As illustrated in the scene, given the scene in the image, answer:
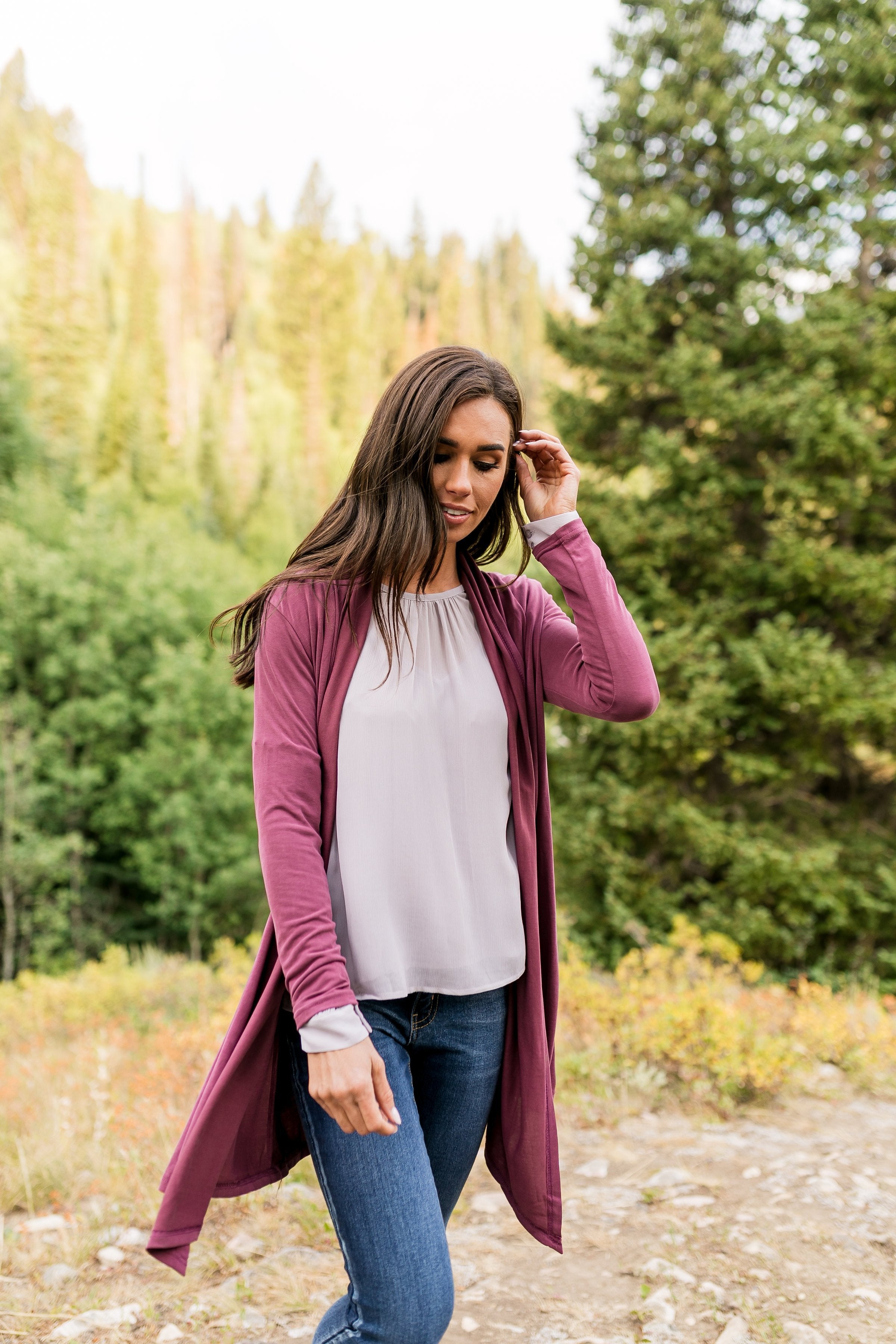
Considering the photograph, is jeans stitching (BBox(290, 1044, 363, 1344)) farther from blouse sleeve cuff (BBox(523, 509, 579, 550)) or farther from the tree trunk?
the tree trunk

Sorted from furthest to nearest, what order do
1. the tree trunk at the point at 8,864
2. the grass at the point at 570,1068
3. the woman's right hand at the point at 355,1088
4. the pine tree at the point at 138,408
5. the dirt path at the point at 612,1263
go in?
the pine tree at the point at 138,408 → the tree trunk at the point at 8,864 → the grass at the point at 570,1068 → the dirt path at the point at 612,1263 → the woman's right hand at the point at 355,1088

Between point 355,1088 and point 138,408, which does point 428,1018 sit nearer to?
point 355,1088

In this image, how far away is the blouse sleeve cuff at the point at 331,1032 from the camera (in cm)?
136

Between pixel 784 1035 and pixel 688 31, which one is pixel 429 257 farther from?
pixel 784 1035

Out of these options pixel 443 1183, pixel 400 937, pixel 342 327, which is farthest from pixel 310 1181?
pixel 342 327

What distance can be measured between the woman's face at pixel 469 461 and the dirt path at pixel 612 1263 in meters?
2.13

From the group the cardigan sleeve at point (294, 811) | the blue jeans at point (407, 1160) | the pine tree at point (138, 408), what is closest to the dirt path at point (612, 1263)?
the blue jeans at point (407, 1160)

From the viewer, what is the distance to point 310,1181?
3.37m

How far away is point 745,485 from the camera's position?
383 inches

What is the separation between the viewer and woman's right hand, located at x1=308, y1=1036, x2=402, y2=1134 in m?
1.36

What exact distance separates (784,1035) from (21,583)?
23.9 meters

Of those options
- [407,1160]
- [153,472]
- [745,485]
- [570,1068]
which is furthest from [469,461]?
[153,472]

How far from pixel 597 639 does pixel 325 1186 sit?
1.04m

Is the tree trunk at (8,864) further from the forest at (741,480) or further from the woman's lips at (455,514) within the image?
the woman's lips at (455,514)
